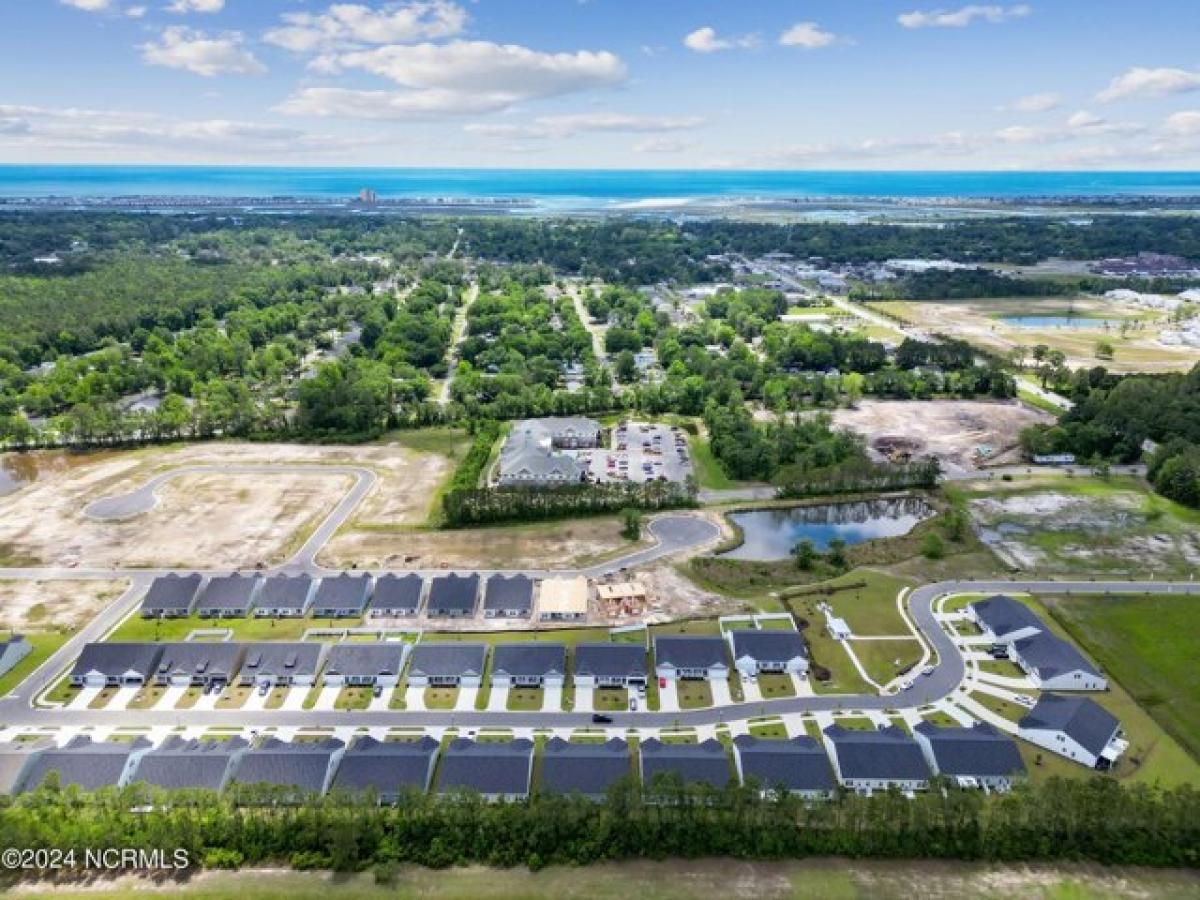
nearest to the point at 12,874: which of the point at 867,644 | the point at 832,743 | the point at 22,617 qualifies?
the point at 22,617

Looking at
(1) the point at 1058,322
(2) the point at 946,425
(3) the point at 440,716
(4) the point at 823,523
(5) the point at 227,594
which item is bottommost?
(3) the point at 440,716

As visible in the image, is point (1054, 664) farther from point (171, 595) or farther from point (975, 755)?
point (171, 595)

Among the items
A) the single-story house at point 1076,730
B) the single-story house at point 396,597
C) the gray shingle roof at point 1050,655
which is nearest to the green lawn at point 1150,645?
the gray shingle roof at point 1050,655

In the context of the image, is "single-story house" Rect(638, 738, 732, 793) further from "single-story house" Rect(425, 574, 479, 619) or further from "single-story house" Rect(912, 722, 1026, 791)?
"single-story house" Rect(425, 574, 479, 619)

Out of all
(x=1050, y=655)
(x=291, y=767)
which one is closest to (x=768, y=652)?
(x=1050, y=655)

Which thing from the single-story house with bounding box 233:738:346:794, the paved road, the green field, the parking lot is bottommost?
the paved road

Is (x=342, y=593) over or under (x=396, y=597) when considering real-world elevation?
over

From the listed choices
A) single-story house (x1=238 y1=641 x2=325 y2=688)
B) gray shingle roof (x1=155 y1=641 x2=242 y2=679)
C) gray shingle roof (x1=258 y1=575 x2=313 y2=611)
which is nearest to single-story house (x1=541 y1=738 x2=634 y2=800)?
single-story house (x1=238 y1=641 x2=325 y2=688)
